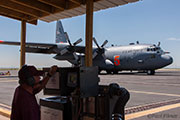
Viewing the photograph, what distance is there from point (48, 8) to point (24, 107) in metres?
3.69

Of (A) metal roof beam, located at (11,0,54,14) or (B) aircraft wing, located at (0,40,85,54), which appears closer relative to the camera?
(A) metal roof beam, located at (11,0,54,14)

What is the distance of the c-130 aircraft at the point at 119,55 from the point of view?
2145 centimetres

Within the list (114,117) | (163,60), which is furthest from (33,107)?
(163,60)

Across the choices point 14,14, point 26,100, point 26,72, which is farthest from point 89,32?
point 14,14

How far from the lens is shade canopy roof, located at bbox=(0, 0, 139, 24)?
14.2 feet

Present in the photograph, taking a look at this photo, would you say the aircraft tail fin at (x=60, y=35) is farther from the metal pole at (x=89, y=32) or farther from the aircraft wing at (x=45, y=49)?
the metal pole at (x=89, y=32)

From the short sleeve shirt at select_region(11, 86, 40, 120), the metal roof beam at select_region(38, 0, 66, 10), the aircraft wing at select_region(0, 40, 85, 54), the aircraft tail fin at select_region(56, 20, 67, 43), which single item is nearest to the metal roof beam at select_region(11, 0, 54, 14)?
the metal roof beam at select_region(38, 0, 66, 10)

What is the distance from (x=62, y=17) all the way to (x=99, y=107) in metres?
3.81

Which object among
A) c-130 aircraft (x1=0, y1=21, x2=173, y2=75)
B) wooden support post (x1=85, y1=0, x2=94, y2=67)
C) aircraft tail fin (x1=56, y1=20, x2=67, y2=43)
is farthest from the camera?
aircraft tail fin (x1=56, y1=20, x2=67, y2=43)

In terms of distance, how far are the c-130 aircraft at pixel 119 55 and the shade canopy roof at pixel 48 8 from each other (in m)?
15.7

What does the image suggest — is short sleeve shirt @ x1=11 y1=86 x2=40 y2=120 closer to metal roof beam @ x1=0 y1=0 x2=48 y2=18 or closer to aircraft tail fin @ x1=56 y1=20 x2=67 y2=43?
metal roof beam @ x1=0 y1=0 x2=48 y2=18

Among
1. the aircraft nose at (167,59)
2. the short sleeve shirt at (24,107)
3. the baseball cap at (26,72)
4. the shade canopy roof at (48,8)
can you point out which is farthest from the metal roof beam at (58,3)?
the aircraft nose at (167,59)

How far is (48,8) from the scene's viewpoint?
5.07 m

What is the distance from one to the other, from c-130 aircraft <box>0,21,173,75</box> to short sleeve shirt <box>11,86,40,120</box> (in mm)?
19301
